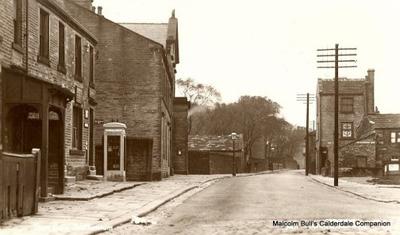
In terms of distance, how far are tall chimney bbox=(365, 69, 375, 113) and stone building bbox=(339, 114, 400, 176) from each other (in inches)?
253

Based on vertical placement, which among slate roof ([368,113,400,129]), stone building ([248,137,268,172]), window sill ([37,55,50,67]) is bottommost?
stone building ([248,137,268,172])

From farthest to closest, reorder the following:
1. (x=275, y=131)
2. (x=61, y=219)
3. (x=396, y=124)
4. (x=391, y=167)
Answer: (x=275, y=131) < (x=396, y=124) < (x=391, y=167) < (x=61, y=219)

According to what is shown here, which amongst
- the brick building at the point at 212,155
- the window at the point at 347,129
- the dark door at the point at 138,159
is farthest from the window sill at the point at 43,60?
the window at the point at 347,129

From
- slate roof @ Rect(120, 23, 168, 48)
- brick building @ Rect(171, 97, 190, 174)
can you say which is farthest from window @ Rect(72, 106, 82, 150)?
brick building @ Rect(171, 97, 190, 174)

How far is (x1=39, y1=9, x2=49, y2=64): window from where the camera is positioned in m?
21.2

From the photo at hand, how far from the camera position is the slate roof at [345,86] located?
68938mm

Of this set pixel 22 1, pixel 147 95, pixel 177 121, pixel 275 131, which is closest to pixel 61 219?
pixel 22 1

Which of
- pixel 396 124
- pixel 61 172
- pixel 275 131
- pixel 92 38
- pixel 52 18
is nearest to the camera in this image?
pixel 61 172

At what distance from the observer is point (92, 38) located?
1134 inches

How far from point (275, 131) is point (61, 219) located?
90355mm

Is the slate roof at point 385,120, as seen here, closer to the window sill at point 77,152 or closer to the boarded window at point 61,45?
the window sill at point 77,152

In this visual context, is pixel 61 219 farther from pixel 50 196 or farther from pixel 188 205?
pixel 188 205

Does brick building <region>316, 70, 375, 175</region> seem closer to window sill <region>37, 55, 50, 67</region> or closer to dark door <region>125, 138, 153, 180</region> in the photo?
dark door <region>125, 138, 153, 180</region>

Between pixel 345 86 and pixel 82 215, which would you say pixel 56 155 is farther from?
pixel 345 86
